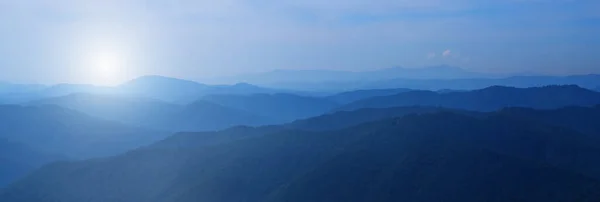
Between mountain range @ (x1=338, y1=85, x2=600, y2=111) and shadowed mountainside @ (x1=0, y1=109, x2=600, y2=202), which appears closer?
shadowed mountainside @ (x1=0, y1=109, x2=600, y2=202)

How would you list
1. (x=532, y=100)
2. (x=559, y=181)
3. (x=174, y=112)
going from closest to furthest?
(x=559, y=181)
(x=532, y=100)
(x=174, y=112)

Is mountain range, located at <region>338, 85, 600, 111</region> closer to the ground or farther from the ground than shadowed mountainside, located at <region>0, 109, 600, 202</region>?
farther from the ground

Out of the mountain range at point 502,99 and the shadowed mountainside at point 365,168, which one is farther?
the mountain range at point 502,99

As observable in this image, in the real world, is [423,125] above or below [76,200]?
above

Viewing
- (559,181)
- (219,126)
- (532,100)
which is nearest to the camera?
(559,181)

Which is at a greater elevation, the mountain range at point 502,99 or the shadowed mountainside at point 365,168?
the mountain range at point 502,99

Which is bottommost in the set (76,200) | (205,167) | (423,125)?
(76,200)

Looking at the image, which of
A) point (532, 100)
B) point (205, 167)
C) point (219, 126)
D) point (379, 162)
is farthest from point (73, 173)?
point (532, 100)

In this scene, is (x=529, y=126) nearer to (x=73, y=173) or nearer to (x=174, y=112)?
(x=73, y=173)

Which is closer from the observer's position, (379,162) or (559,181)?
(559,181)

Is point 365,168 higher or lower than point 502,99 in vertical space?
lower

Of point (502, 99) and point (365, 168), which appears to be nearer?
point (365, 168)
